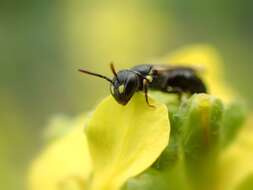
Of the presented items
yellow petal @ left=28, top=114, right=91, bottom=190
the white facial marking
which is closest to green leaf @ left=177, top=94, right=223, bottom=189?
the white facial marking

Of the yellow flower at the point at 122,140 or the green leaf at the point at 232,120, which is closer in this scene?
the yellow flower at the point at 122,140

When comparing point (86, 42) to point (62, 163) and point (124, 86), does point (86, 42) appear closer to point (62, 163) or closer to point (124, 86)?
point (62, 163)

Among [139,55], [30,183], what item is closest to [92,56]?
[139,55]

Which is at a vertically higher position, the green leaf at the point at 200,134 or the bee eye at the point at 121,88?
the bee eye at the point at 121,88

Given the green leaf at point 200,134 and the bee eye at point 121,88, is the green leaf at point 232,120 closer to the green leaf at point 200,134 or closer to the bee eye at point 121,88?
the green leaf at point 200,134

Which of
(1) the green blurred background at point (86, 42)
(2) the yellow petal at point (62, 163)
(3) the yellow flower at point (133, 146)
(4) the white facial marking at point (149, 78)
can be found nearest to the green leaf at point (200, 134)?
(3) the yellow flower at point (133, 146)

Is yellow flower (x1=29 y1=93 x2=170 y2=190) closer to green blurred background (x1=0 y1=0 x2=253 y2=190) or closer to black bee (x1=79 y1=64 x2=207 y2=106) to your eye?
black bee (x1=79 y1=64 x2=207 y2=106)
